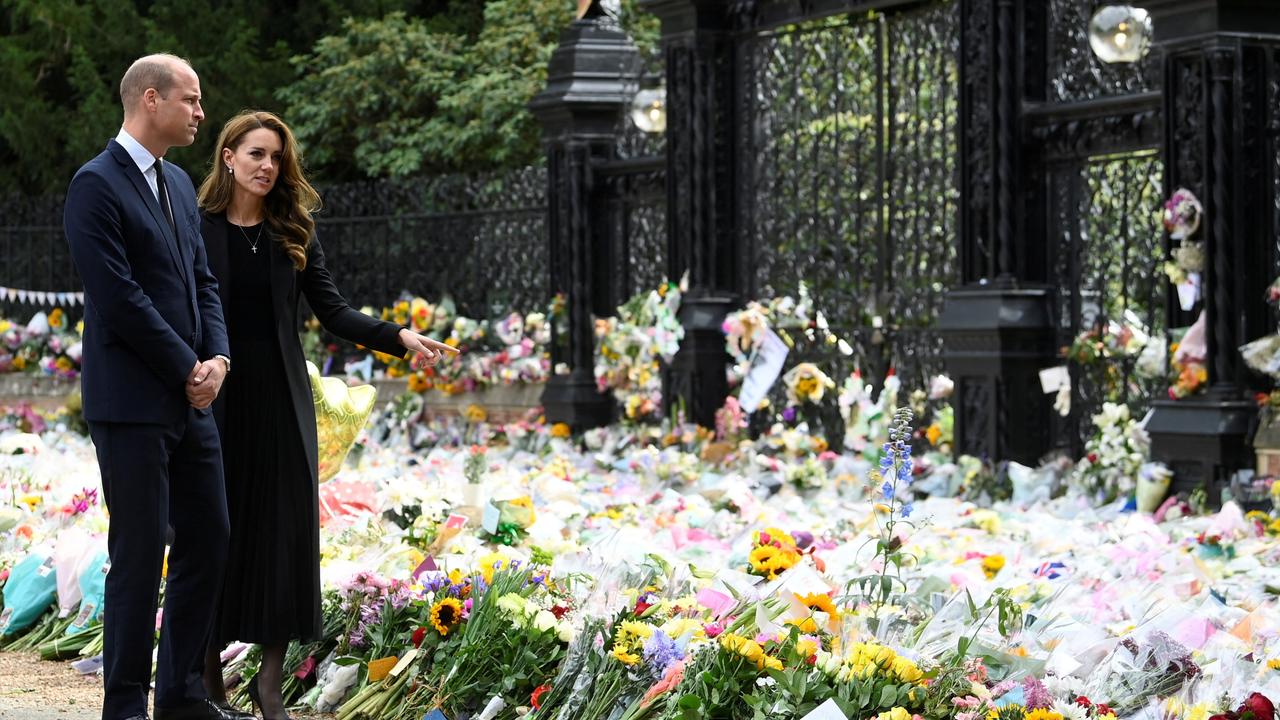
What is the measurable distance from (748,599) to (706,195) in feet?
20.3

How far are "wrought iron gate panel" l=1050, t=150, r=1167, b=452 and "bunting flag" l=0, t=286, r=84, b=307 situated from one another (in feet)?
32.8

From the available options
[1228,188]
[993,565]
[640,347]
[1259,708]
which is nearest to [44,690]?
[993,565]

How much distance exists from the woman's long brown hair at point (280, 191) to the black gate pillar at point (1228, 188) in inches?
166

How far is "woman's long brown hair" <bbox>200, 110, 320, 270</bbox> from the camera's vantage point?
475cm

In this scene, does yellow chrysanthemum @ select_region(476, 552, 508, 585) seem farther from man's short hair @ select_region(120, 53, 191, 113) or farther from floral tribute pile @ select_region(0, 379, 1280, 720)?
man's short hair @ select_region(120, 53, 191, 113)

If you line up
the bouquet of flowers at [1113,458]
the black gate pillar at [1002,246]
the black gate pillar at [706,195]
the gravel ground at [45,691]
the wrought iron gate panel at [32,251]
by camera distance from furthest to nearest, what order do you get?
1. the wrought iron gate panel at [32,251]
2. the black gate pillar at [706,195]
3. the black gate pillar at [1002,246]
4. the bouquet of flowers at [1113,458]
5. the gravel ground at [45,691]

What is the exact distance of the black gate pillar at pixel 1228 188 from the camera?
759 centimetres

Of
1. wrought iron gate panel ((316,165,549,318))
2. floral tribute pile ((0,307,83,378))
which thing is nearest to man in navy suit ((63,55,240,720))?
wrought iron gate panel ((316,165,549,318))

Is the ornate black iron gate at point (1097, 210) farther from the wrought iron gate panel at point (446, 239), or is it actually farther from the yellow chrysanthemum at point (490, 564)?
the wrought iron gate panel at point (446, 239)

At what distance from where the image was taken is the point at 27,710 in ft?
16.7

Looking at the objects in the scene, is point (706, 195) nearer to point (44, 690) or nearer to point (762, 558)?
point (762, 558)

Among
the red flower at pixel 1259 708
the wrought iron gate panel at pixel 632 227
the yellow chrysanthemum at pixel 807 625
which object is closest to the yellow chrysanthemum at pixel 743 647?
the yellow chrysanthemum at pixel 807 625

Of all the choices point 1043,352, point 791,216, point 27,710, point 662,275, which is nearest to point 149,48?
point 662,275

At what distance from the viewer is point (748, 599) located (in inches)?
185
